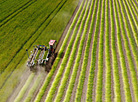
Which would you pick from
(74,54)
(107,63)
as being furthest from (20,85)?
(107,63)

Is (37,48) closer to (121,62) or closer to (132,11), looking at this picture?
(121,62)

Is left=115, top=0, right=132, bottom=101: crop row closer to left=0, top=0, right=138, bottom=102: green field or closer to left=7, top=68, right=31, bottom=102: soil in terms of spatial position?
left=0, top=0, right=138, bottom=102: green field

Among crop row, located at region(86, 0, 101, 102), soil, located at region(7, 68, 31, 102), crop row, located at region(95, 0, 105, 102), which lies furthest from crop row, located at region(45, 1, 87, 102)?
crop row, located at region(95, 0, 105, 102)

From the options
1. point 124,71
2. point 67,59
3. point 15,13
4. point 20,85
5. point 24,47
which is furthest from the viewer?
point 15,13

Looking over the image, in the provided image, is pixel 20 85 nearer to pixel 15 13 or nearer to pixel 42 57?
pixel 42 57

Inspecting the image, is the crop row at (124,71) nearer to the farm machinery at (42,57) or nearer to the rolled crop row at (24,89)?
the farm machinery at (42,57)

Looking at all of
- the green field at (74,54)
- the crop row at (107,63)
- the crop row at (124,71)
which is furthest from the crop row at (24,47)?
the crop row at (124,71)
